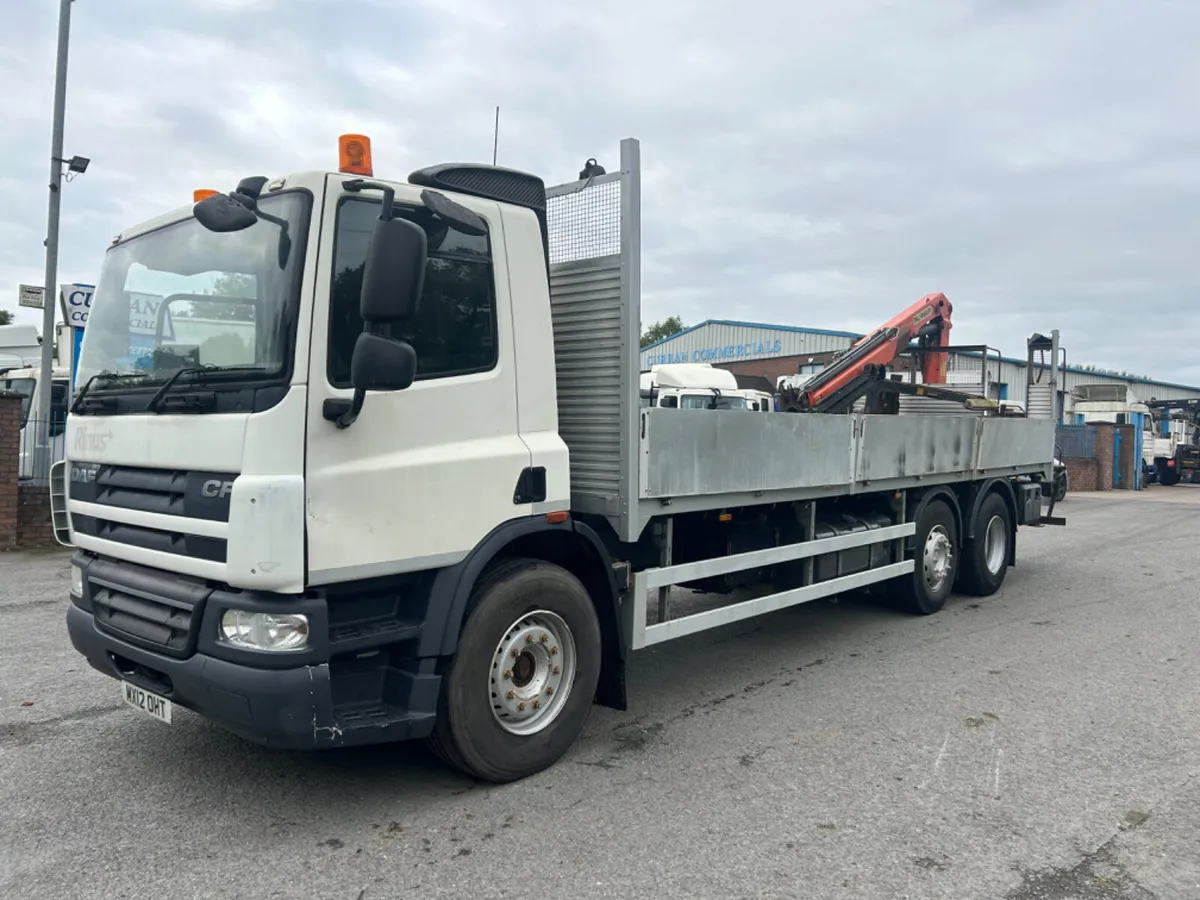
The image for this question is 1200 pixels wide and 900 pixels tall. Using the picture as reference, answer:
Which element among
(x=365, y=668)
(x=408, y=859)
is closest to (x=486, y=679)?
(x=365, y=668)

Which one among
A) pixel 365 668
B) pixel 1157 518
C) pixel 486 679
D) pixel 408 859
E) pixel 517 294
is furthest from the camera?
pixel 1157 518

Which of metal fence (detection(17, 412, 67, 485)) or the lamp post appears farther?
the lamp post

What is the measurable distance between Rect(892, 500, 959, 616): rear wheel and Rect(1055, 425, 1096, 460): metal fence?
21823mm

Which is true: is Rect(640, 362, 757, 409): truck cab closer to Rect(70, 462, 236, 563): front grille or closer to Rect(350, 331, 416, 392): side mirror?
Rect(70, 462, 236, 563): front grille

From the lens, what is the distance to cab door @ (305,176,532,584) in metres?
3.36

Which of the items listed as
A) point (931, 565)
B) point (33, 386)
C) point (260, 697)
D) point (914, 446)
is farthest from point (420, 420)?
point (33, 386)

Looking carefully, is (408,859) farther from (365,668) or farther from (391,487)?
(391,487)

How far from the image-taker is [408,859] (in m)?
3.37

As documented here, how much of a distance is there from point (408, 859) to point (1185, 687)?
5078 millimetres

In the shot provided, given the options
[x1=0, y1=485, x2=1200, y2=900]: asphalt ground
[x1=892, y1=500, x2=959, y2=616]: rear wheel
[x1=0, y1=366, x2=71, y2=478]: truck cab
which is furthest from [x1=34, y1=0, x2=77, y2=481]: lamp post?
[x1=892, y1=500, x2=959, y2=616]: rear wheel

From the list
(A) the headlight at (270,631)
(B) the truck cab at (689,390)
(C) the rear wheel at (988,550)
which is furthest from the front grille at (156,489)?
(B) the truck cab at (689,390)

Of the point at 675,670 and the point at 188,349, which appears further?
the point at 675,670

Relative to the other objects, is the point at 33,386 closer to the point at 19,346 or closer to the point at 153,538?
the point at 19,346

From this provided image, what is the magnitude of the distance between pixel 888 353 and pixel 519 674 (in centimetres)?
715
